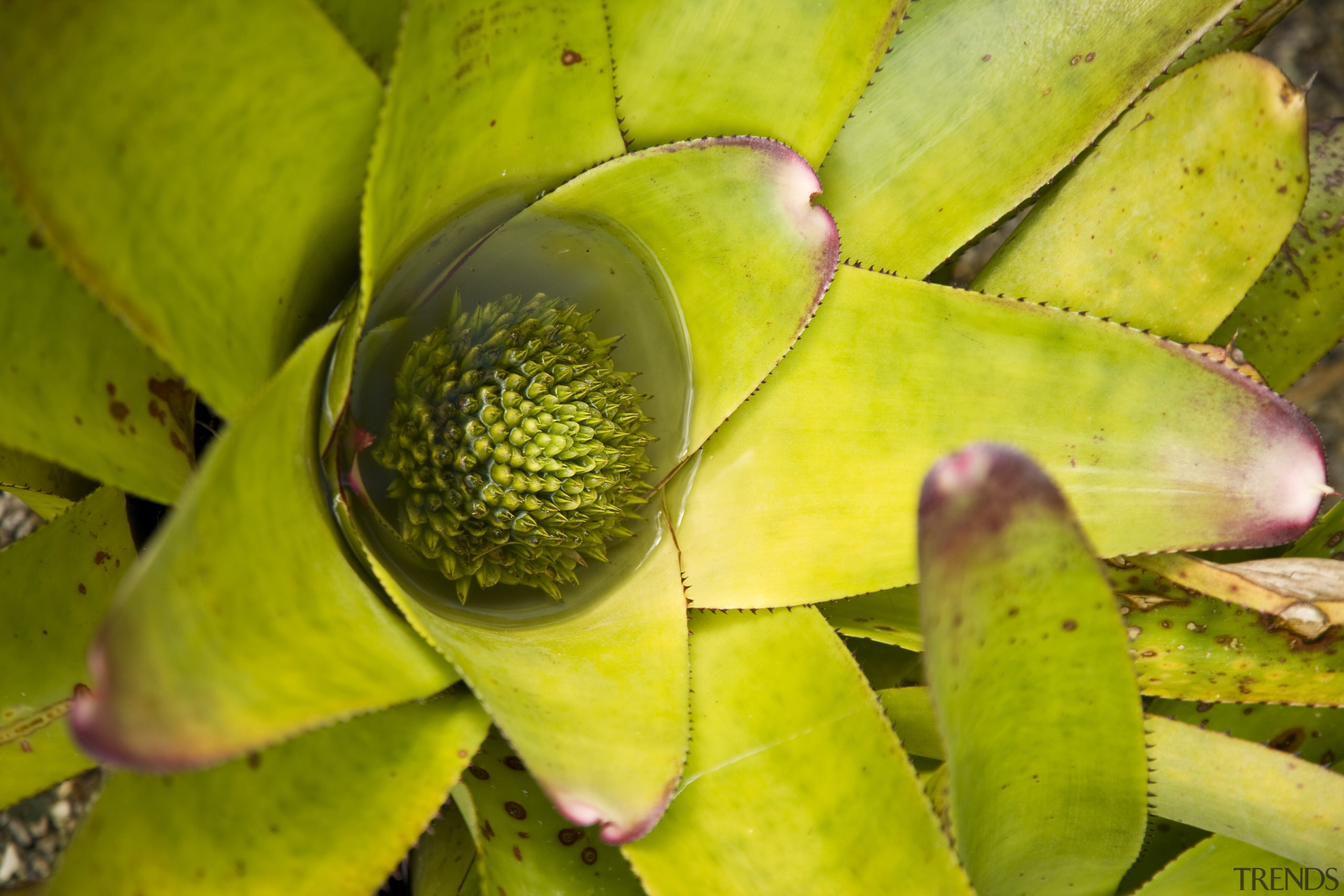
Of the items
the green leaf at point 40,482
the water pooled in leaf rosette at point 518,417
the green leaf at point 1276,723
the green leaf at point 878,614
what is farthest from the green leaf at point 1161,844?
the green leaf at point 40,482

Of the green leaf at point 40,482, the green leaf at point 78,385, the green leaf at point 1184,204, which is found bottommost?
the green leaf at point 1184,204

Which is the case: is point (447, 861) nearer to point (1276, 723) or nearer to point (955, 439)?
point (955, 439)

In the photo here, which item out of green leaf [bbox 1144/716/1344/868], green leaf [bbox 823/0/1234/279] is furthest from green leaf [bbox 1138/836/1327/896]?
green leaf [bbox 823/0/1234/279]

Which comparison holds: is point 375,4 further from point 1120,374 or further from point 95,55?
point 1120,374

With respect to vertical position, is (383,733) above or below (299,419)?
below

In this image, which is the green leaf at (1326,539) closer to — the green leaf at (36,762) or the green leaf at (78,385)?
the green leaf at (78,385)

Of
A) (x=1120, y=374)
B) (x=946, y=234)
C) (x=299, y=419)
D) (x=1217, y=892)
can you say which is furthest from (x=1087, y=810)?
(x=299, y=419)
